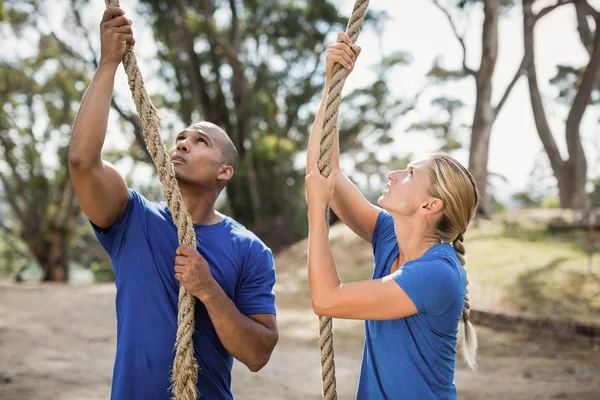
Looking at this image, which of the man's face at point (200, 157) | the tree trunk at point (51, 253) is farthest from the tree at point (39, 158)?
the man's face at point (200, 157)

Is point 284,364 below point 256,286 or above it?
below

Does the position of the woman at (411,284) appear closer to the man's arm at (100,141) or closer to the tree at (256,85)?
the man's arm at (100,141)

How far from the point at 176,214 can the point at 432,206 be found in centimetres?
73

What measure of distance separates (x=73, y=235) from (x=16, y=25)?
21.3 ft

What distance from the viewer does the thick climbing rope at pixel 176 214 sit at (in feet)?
5.39

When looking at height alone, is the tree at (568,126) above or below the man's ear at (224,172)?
above

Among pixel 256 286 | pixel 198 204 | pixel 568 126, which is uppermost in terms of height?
pixel 568 126

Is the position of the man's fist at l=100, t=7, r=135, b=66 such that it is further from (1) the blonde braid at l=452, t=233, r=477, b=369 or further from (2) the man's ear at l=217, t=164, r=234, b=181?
(1) the blonde braid at l=452, t=233, r=477, b=369

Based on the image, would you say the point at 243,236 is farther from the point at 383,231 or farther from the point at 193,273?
the point at 383,231

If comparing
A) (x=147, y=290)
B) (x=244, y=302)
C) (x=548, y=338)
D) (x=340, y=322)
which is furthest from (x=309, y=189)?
(x=340, y=322)

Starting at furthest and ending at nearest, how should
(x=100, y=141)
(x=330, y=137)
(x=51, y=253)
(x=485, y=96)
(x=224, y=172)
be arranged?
(x=51, y=253), (x=485, y=96), (x=224, y=172), (x=330, y=137), (x=100, y=141)

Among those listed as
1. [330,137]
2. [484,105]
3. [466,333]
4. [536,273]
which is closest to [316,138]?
[330,137]

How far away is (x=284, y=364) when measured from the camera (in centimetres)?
578

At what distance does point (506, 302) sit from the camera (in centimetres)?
821
